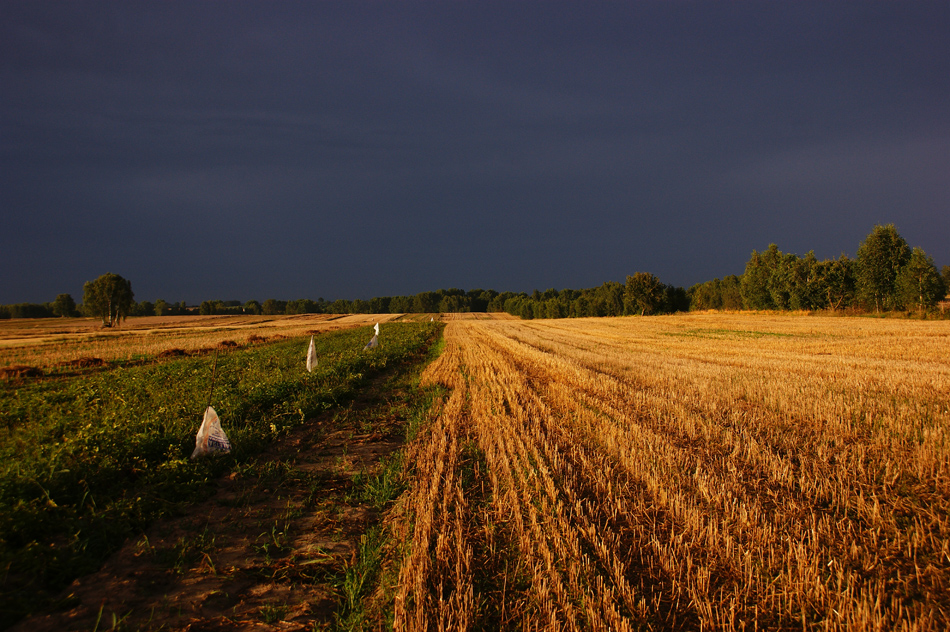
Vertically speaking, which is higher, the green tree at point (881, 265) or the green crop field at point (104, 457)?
the green tree at point (881, 265)

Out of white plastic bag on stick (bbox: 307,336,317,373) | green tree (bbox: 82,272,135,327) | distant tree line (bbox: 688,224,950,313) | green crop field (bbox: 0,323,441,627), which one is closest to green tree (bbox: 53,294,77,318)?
green tree (bbox: 82,272,135,327)

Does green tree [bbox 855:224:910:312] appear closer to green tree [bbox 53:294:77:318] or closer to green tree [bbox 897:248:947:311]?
green tree [bbox 897:248:947:311]

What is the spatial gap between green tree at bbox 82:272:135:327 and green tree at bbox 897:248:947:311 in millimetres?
105647

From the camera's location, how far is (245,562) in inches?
152

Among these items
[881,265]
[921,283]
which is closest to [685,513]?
[921,283]

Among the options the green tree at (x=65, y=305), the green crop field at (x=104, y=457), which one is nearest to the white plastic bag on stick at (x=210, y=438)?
the green crop field at (x=104, y=457)

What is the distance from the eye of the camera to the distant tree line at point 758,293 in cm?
4150

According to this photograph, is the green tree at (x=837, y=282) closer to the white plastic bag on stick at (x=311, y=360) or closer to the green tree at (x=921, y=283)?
the green tree at (x=921, y=283)

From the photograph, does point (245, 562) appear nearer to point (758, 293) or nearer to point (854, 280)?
point (854, 280)

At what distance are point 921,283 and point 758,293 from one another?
27282 millimetres

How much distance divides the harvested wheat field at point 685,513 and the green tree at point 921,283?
4208cm

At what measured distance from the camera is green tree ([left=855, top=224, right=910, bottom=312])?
43.2 metres

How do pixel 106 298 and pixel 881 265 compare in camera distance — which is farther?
pixel 106 298

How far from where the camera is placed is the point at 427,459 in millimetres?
6207
